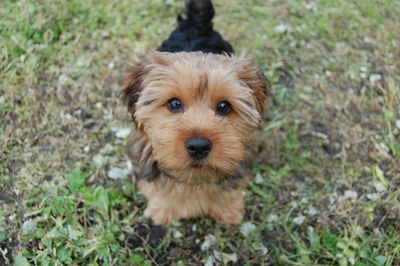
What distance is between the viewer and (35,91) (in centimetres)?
447

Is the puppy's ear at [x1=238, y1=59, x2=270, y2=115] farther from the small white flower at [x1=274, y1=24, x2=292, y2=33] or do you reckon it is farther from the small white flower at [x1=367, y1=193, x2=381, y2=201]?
the small white flower at [x1=274, y1=24, x2=292, y2=33]

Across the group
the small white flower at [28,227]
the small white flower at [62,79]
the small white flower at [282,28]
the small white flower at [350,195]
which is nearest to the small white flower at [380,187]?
the small white flower at [350,195]

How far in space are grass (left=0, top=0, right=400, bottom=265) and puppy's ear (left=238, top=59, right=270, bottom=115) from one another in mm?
1025

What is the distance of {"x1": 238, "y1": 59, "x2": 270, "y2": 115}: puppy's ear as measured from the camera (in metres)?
2.83

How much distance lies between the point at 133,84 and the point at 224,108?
28.8 inches

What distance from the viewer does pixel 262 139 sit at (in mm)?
4297

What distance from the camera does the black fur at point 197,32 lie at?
3.52 meters

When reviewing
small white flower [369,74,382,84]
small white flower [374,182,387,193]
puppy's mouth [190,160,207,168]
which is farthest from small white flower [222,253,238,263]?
small white flower [369,74,382,84]

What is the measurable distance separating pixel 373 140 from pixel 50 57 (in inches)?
166

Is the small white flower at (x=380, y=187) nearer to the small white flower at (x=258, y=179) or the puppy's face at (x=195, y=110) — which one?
the small white flower at (x=258, y=179)

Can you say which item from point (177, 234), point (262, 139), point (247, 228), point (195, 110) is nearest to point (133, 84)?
point (195, 110)

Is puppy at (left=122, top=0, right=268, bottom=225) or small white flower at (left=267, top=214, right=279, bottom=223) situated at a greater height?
puppy at (left=122, top=0, right=268, bottom=225)

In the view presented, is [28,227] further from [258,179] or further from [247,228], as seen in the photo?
[258,179]

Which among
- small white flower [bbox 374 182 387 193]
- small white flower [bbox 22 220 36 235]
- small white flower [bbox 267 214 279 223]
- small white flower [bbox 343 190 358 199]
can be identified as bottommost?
small white flower [bbox 267 214 279 223]
